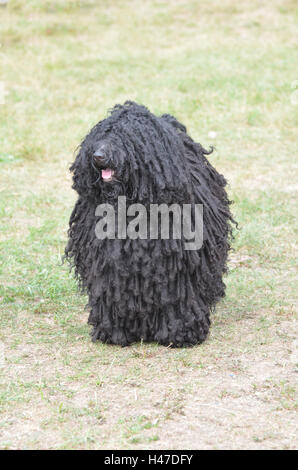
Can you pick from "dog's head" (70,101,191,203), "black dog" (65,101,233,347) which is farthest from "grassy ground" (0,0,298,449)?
"dog's head" (70,101,191,203)

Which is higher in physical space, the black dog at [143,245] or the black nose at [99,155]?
the black nose at [99,155]

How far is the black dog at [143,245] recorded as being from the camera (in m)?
3.99

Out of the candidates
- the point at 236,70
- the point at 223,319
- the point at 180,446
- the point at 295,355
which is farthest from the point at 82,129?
the point at 180,446

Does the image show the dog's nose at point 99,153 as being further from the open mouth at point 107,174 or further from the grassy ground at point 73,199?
the grassy ground at point 73,199

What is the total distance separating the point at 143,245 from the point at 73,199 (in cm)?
327

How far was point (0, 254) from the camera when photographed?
5.99 metres

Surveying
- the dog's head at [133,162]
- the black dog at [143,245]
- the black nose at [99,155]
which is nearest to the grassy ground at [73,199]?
the black dog at [143,245]

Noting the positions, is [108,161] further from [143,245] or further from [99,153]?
[143,245]

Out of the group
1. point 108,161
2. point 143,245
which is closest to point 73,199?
point 143,245

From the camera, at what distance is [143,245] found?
407cm

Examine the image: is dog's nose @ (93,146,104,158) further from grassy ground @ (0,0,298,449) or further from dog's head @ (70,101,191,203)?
grassy ground @ (0,0,298,449)

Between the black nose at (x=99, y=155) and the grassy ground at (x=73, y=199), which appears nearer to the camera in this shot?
the grassy ground at (x=73, y=199)

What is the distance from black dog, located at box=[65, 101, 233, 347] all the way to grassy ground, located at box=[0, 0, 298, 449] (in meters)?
0.17

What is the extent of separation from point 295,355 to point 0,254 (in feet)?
8.75
